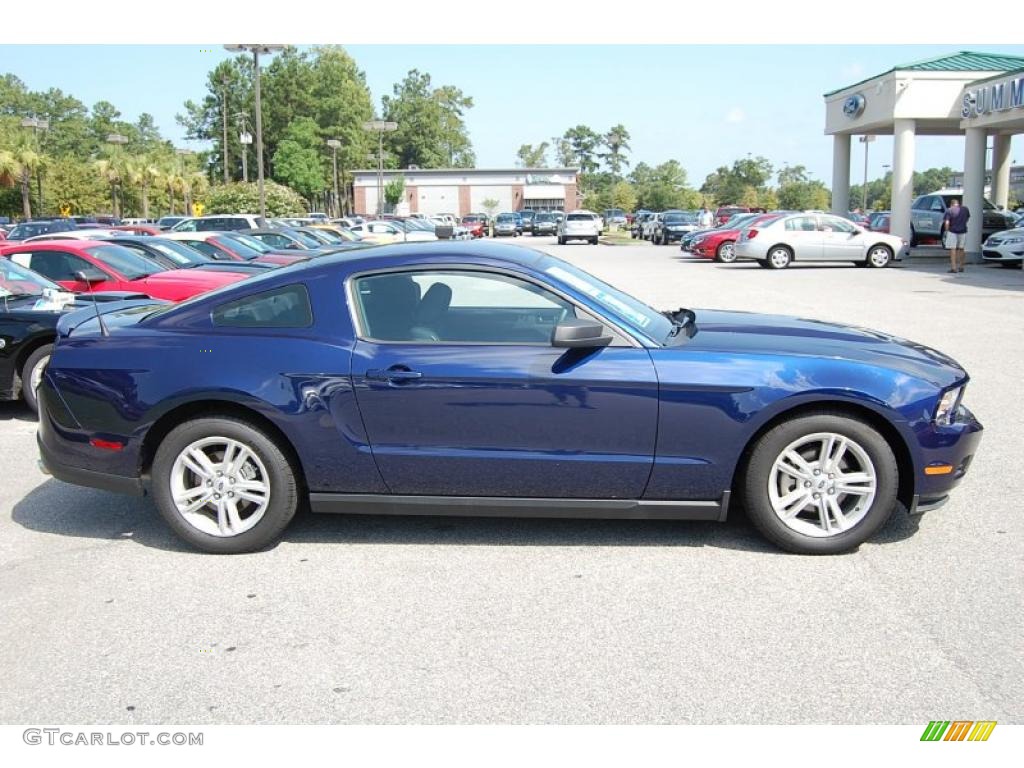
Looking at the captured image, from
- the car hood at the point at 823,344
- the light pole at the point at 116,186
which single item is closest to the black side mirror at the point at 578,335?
the car hood at the point at 823,344

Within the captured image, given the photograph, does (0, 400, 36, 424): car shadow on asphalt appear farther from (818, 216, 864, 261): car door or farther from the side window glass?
(818, 216, 864, 261): car door

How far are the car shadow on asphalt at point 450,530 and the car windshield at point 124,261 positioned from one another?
22.6 ft

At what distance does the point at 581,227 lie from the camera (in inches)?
1874

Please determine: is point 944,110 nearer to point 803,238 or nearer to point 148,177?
point 803,238

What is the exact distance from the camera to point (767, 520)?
4699 mm

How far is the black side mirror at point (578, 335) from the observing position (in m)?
4.52

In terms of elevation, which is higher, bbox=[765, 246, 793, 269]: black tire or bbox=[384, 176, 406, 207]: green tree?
bbox=[384, 176, 406, 207]: green tree

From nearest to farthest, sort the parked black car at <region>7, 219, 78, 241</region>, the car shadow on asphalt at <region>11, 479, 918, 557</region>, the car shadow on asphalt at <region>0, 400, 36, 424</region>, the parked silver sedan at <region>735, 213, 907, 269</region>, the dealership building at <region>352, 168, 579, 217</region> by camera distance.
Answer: the car shadow on asphalt at <region>11, 479, 918, 557</region> → the car shadow on asphalt at <region>0, 400, 36, 424</region> → the parked silver sedan at <region>735, 213, 907, 269</region> → the parked black car at <region>7, 219, 78, 241</region> → the dealership building at <region>352, 168, 579, 217</region>

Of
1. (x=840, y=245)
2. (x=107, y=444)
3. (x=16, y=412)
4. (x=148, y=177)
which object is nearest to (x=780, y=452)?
(x=107, y=444)

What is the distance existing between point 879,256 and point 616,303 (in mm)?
23079

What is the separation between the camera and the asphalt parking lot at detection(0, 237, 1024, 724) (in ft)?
11.2

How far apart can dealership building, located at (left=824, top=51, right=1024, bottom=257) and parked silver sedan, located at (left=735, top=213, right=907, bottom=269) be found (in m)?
3.38

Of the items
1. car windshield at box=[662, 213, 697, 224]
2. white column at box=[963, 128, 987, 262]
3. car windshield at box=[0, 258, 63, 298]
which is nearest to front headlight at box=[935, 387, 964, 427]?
car windshield at box=[0, 258, 63, 298]

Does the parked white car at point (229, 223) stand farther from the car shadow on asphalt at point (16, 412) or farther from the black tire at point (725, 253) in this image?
the car shadow on asphalt at point (16, 412)
